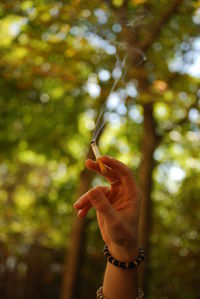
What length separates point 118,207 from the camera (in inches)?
61.6

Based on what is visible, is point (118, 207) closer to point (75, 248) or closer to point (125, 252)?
point (125, 252)

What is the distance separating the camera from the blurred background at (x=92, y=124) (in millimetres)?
5922

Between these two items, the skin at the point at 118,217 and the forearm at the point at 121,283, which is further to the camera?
the forearm at the point at 121,283

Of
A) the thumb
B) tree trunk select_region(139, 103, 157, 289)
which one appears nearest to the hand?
the thumb

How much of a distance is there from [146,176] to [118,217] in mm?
5116

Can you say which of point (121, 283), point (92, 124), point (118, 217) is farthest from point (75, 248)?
point (118, 217)

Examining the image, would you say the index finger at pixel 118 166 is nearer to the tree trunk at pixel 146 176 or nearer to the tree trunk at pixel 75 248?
the tree trunk at pixel 146 176

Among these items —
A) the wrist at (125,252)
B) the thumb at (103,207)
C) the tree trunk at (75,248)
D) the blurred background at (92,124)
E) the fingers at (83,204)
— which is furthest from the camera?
the tree trunk at (75,248)

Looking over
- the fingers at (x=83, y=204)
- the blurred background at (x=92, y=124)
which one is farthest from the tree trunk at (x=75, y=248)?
the fingers at (x=83, y=204)

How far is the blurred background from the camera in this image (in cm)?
592

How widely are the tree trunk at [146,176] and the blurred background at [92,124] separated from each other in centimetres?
2

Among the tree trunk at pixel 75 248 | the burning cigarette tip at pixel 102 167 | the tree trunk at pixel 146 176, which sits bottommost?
the tree trunk at pixel 75 248

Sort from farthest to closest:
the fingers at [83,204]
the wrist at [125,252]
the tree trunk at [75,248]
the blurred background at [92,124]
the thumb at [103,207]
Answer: the tree trunk at [75,248] → the blurred background at [92,124] → the fingers at [83,204] → the wrist at [125,252] → the thumb at [103,207]

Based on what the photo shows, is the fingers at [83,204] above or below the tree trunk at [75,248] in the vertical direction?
above
